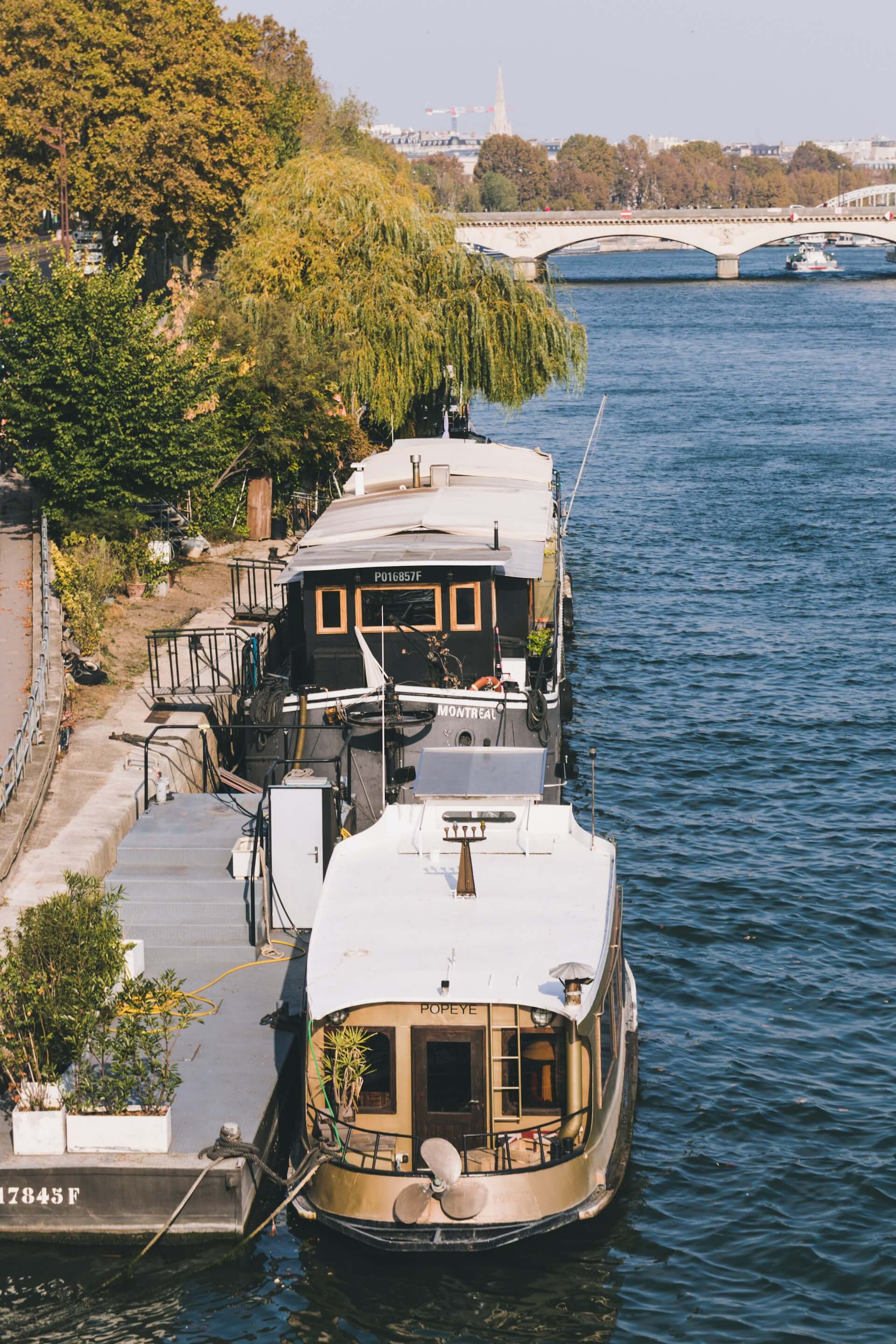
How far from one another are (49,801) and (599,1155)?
35.7 feet

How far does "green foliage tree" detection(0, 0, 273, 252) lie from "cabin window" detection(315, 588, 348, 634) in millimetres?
37652

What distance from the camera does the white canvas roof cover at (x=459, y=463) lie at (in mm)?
31844

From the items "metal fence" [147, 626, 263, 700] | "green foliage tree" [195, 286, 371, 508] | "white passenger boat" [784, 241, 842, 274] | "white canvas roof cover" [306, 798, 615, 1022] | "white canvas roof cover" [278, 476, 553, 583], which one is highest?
"white passenger boat" [784, 241, 842, 274]

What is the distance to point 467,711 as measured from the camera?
24016mm

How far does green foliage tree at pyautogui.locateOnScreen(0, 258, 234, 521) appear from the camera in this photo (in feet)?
109

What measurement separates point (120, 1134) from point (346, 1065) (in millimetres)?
2458

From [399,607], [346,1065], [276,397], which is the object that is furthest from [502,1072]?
[276,397]

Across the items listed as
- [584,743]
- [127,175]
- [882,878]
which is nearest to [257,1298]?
[882,878]

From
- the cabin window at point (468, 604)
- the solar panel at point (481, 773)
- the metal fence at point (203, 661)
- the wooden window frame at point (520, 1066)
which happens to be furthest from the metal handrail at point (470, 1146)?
the metal fence at point (203, 661)

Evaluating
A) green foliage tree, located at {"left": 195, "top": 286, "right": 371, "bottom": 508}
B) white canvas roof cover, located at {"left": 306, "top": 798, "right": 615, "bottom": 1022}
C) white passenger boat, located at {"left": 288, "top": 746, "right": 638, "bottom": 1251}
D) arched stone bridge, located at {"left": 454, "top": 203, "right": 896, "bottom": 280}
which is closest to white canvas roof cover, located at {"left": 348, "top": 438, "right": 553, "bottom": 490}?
green foliage tree, located at {"left": 195, "top": 286, "right": 371, "bottom": 508}

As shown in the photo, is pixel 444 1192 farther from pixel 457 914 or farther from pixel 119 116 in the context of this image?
pixel 119 116

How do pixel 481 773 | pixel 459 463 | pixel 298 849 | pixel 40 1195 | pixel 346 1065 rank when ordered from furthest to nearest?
pixel 459 463 → pixel 298 849 → pixel 481 773 → pixel 40 1195 → pixel 346 1065

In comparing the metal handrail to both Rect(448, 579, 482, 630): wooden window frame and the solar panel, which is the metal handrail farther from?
Rect(448, 579, 482, 630): wooden window frame

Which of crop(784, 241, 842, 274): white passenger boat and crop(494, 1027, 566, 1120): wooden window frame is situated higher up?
crop(784, 241, 842, 274): white passenger boat
